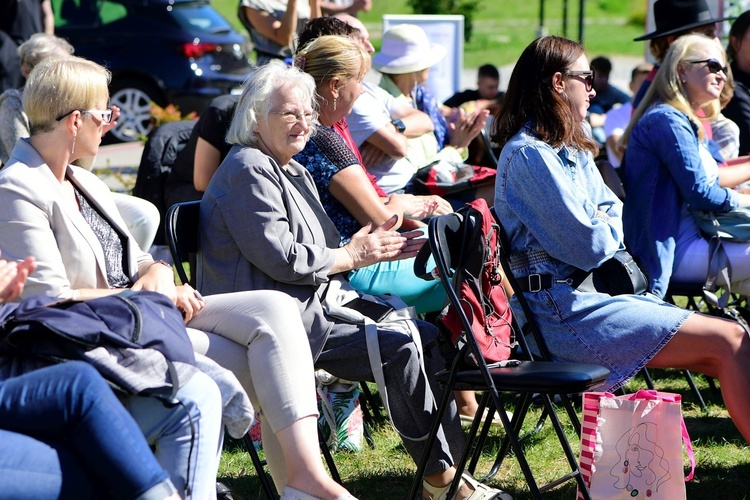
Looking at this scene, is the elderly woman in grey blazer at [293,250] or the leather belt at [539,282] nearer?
the elderly woman in grey blazer at [293,250]

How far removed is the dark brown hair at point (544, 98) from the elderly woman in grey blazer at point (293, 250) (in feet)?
2.03

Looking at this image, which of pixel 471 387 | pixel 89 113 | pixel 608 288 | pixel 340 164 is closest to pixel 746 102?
pixel 608 288

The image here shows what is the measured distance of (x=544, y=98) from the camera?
3549 mm

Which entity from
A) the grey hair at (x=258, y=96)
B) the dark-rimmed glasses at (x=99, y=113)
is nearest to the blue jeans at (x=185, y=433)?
the dark-rimmed glasses at (x=99, y=113)

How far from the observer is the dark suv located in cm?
1056

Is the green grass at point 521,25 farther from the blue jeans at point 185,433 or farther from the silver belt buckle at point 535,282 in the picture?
the blue jeans at point 185,433

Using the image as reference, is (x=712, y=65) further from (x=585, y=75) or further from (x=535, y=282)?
(x=535, y=282)

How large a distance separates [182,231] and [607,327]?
1.47 metres

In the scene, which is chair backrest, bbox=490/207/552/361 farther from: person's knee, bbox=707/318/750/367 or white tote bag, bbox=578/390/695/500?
person's knee, bbox=707/318/750/367

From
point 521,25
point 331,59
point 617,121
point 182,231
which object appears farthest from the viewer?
point 521,25

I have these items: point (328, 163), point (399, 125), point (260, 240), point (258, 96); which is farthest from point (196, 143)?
point (260, 240)

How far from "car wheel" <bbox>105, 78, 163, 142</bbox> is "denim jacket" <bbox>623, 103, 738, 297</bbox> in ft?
23.7

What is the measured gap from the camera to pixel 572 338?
3.42 meters

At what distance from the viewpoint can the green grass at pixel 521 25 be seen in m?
23.0
